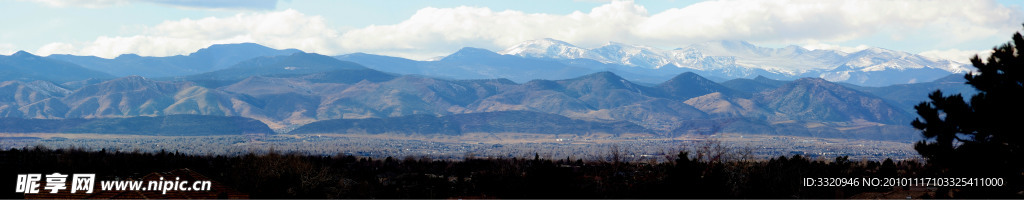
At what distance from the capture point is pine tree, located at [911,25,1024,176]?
25047 mm

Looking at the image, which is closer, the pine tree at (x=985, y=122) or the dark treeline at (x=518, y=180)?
the pine tree at (x=985, y=122)

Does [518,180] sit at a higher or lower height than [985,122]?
lower

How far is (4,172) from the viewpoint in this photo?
2962 centimetres

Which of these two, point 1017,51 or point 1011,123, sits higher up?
point 1017,51

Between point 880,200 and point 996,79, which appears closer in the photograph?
point 996,79

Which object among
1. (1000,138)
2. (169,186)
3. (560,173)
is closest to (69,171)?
(169,186)

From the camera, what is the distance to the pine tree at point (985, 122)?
2505cm

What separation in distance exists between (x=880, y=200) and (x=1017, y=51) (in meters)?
5.37

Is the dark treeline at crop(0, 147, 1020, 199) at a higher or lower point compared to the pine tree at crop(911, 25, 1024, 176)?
lower

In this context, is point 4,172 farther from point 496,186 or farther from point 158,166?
point 496,186

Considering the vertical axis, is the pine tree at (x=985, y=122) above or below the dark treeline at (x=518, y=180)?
above

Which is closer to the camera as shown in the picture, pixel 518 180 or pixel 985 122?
pixel 985 122

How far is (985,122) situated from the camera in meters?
25.2

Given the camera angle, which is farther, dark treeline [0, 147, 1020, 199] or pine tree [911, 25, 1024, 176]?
dark treeline [0, 147, 1020, 199]
